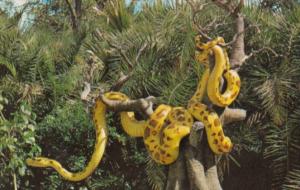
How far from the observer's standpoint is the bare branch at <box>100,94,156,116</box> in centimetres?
688

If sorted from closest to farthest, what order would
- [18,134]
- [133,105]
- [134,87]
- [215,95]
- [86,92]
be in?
[215,95] → [133,105] → [86,92] → [18,134] → [134,87]

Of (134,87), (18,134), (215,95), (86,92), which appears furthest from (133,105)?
(134,87)

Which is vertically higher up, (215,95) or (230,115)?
(215,95)

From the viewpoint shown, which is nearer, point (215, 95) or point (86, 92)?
point (215, 95)

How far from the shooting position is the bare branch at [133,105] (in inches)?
271

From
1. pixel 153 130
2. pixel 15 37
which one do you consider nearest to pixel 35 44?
pixel 15 37

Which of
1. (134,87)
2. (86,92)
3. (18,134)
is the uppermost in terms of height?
(134,87)

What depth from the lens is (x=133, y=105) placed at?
22.7ft

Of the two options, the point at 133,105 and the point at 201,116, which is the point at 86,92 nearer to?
the point at 133,105

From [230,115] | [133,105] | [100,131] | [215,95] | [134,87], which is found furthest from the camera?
[134,87]

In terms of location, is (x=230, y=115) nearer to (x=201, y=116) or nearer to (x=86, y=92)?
(x=201, y=116)

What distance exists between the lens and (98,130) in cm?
757

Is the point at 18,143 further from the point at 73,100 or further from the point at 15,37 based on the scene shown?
the point at 15,37

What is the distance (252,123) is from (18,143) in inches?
122
